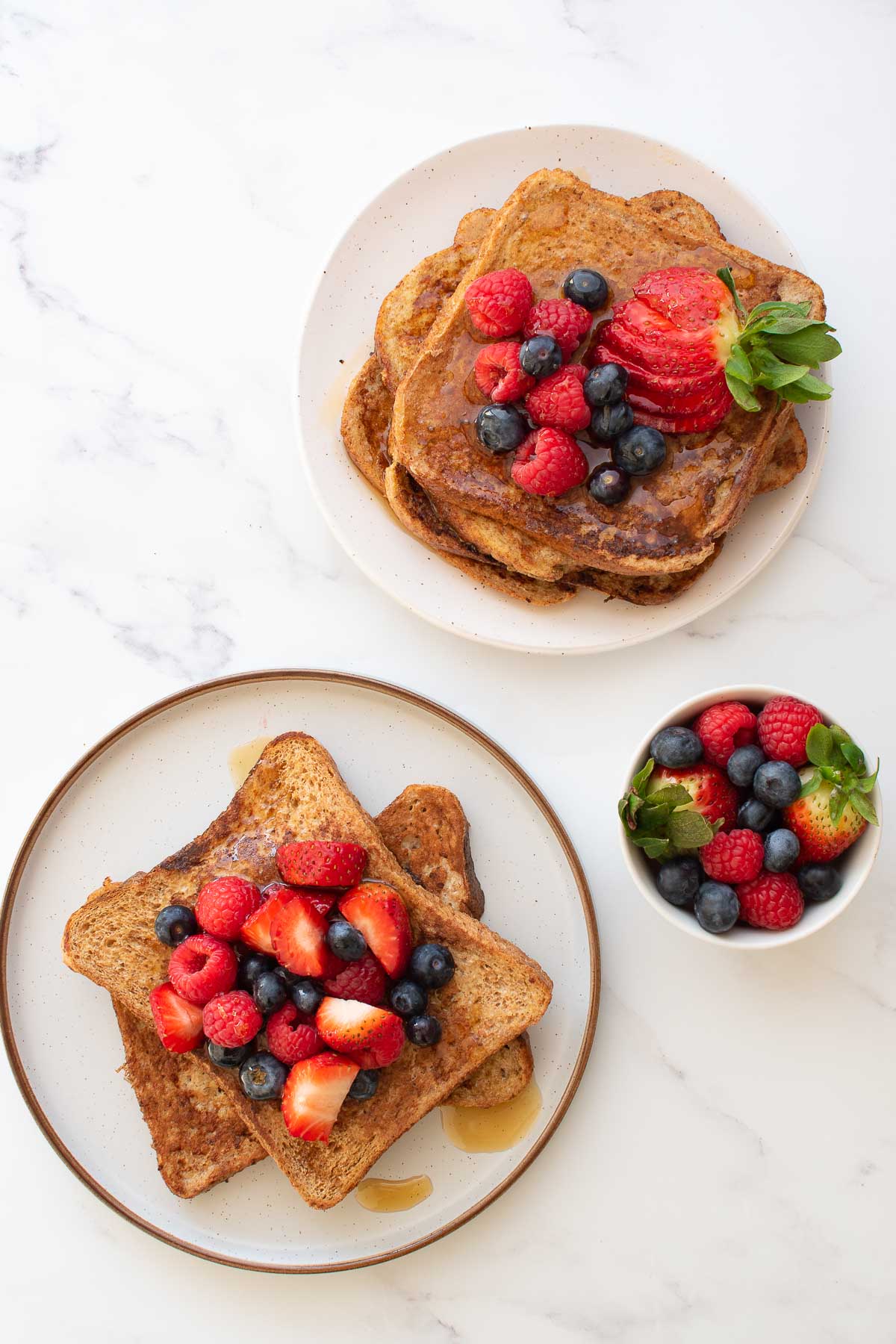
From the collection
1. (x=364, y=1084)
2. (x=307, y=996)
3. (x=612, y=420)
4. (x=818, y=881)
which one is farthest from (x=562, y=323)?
(x=364, y=1084)

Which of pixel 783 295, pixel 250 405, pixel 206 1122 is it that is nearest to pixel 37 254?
pixel 250 405

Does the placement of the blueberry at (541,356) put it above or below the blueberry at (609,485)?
above

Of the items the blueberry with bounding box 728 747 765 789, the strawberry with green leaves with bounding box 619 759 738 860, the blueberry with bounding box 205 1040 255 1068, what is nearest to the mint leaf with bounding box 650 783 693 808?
the strawberry with green leaves with bounding box 619 759 738 860

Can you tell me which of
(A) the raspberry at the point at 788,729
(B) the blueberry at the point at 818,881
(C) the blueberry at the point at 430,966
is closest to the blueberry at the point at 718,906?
(B) the blueberry at the point at 818,881

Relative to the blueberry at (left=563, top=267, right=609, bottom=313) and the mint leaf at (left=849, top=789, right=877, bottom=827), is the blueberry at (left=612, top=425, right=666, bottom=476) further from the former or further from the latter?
the mint leaf at (left=849, top=789, right=877, bottom=827)

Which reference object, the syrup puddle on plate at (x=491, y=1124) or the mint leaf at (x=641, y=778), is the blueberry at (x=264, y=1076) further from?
the mint leaf at (x=641, y=778)

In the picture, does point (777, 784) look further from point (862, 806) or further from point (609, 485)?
point (609, 485)

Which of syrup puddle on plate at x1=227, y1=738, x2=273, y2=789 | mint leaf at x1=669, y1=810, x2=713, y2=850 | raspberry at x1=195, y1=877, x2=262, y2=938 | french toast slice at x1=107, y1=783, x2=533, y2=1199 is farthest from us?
syrup puddle on plate at x1=227, y1=738, x2=273, y2=789
